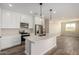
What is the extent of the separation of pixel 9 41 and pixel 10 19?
Result: 2.79ft

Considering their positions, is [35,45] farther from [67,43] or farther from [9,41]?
[67,43]

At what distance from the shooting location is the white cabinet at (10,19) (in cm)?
301

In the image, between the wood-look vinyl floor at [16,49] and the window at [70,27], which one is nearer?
the wood-look vinyl floor at [16,49]

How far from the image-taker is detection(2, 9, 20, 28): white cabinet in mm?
3008

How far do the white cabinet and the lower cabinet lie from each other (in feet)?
1.49

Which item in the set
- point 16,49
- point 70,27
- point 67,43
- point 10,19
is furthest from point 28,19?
point 67,43

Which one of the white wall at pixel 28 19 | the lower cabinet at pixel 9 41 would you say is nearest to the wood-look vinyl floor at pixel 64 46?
the lower cabinet at pixel 9 41

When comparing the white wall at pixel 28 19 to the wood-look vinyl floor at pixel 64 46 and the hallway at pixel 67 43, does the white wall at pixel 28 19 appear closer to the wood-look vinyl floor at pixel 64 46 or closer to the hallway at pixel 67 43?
the wood-look vinyl floor at pixel 64 46

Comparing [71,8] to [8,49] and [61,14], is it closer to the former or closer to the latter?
[61,14]

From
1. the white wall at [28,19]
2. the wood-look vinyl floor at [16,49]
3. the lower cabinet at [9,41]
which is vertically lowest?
the wood-look vinyl floor at [16,49]

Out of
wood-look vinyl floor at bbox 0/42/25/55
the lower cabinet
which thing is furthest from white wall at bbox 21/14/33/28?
wood-look vinyl floor at bbox 0/42/25/55

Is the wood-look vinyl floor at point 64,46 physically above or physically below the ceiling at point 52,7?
below

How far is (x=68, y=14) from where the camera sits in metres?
2.93

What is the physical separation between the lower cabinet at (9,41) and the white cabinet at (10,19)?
0.46 meters
